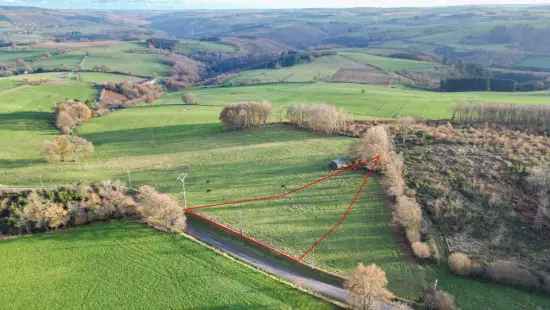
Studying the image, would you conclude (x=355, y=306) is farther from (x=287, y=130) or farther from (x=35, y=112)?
(x=35, y=112)

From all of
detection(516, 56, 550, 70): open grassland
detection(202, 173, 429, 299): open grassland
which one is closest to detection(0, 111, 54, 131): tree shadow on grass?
detection(202, 173, 429, 299): open grassland

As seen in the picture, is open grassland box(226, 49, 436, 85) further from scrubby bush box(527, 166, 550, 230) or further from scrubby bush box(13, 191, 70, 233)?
scrubby bush box(13, 191, 70, 233)

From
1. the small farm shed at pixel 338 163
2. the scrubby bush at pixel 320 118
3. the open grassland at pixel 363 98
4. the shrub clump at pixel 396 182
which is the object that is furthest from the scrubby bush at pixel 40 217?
the open grassland at pixel 363 98


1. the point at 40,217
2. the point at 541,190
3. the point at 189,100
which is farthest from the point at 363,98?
the point at 40,217

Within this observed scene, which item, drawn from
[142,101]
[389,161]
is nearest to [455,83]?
[389,161]

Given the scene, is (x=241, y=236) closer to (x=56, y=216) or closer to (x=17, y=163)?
(x=56, y=216)

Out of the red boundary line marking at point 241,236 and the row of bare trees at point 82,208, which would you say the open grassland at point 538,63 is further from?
the row of bare trees at point 82,208

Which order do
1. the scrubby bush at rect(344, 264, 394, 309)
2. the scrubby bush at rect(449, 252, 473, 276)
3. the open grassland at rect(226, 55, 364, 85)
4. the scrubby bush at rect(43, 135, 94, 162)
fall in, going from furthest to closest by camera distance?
the open grassland at rect(226, 55, 364, 85) < the scrubby bush at rect(43, 135, 94, 162) < the scrubby bush at rect(449, 252, 473, 276) < the scrubby bush at rect(344, 264, 394, 309)
